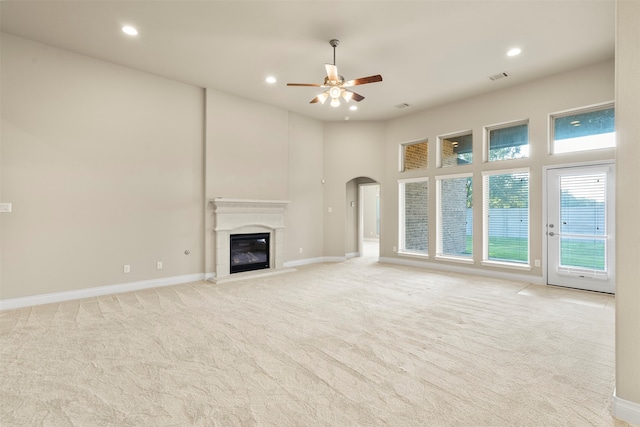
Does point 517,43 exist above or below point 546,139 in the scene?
above

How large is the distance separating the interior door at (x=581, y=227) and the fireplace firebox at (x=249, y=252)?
5.38 m

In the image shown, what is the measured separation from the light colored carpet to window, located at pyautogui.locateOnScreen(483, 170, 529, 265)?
4.50 feet

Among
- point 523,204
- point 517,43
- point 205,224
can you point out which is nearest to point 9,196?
point 205,224

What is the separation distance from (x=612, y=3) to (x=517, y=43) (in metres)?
0.96

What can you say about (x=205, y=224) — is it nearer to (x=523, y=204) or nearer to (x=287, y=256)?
(x=287, y=256)

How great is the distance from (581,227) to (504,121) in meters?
2.28

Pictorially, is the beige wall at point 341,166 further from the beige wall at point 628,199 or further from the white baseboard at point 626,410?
the white baseboard at point 626,410

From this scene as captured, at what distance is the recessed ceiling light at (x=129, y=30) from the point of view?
3.76 metres

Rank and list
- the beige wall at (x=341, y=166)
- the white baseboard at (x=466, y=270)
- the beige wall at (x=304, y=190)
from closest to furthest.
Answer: the white baseboard at (x=466, y=270), the beige wall at (x=304, y=190), the beige wall at (x=341, y=166)

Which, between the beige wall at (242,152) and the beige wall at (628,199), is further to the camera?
the beige wall at (242,152)

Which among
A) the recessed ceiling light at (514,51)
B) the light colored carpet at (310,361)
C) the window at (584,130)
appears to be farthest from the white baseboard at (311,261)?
the recessed ceiling light at (514,51)

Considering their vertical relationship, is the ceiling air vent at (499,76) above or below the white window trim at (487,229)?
above

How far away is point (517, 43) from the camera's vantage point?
161 inches

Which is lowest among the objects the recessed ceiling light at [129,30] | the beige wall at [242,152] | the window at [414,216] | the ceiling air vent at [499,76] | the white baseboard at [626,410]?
the white baseboard at [626,410]
